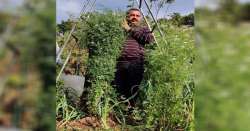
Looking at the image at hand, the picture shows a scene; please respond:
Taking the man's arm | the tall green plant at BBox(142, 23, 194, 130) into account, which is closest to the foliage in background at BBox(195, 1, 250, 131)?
the tall green plant at BBox(142, 23, 194, 130)

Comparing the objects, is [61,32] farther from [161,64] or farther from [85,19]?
[161,64]

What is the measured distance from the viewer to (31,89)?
348 cm

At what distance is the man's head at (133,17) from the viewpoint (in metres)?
3.79

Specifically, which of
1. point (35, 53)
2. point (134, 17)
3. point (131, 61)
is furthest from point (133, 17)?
point (35, 53)

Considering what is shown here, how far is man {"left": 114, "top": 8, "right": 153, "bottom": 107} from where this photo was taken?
3.86 meters

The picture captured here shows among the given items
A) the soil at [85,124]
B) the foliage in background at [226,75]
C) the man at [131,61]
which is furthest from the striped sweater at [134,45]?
the foliage in background at [226,75]

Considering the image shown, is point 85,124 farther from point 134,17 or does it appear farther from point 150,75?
point 134,17

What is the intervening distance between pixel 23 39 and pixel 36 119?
19.3 inches

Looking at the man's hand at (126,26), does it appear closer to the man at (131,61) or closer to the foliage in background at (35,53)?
the man at (131,61)

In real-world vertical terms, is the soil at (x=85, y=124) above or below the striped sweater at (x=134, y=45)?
below

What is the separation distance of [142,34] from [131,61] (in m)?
0.20

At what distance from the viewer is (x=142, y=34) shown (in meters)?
3.84

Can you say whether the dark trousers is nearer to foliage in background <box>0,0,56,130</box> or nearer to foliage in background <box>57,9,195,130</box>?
foliage in background <box>57,9,195,130</box>

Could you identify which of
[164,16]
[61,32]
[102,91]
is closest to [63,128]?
[102,91]
